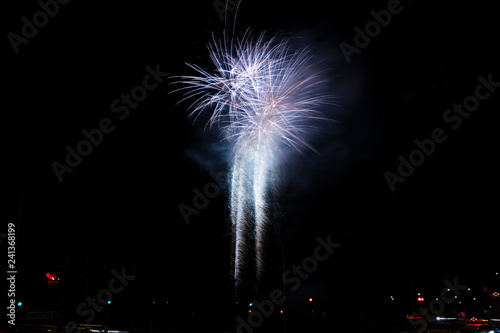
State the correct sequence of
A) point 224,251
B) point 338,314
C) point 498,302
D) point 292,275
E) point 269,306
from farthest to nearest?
point 498,302
point 292,275
point 224,251
point 338,314
point 269,306

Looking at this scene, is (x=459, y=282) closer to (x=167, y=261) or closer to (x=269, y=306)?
(x=269, y=306)

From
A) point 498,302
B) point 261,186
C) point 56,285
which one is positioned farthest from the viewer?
point 498,302

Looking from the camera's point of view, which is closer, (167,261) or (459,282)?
(167,261)

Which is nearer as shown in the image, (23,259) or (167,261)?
(23,259)

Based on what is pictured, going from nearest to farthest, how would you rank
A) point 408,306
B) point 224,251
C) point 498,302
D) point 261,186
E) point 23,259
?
point 23,259
point 261,186
point 224,251
point 498,302
point 408,306

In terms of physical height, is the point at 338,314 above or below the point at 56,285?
below

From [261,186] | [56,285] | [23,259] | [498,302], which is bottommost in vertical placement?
[498,302]

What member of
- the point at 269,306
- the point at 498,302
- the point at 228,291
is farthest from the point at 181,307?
the point at 498,302

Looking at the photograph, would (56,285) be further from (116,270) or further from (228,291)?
(116,270)

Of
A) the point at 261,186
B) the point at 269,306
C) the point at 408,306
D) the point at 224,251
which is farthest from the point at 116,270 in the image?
the point at 408,306
